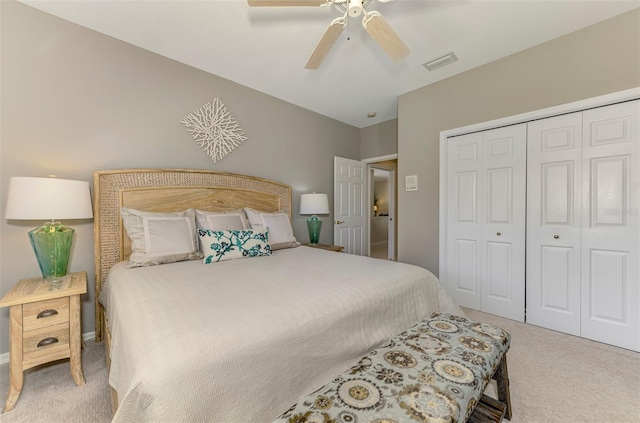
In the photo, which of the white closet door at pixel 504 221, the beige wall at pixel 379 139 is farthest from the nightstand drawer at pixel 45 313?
the beige wall at pixel 379 139

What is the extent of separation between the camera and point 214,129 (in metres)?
2.80

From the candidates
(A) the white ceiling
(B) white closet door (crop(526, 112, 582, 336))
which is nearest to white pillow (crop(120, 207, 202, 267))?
(A) the white ceiling

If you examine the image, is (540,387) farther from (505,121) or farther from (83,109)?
(83,109)

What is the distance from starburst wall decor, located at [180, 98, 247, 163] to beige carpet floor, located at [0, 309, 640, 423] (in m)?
2.05

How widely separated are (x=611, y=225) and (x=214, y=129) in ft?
12.4

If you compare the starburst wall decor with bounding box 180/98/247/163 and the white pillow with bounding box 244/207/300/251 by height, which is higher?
the starburst wall decor with bounding box 180/98/247/163

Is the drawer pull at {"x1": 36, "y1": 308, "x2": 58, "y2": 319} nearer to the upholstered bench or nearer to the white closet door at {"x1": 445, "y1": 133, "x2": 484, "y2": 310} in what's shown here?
the upholstered bench

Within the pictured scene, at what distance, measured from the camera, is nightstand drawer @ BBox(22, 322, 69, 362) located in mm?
1507

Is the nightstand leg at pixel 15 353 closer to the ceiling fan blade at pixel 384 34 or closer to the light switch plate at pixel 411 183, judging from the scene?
the ceiling fan blade at pixel 384 34

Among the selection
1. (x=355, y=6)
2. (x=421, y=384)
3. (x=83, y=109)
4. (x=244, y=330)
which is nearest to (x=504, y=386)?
(x=421, y=384)

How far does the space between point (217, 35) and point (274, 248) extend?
201cm

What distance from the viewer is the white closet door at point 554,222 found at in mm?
2232

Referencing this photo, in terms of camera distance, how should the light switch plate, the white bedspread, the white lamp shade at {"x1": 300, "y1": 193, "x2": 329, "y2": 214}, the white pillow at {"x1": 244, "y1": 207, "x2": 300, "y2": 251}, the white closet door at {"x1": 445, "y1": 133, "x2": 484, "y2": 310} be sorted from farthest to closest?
the white lamp shade at {"x1": 300, "y1": 193, "x2": 329, "y2": 214} < the light switch plate < the white closet door at {"x1": 445, "y1": 133, "x2": 484, "y2": 310} < the white pillow at {"x1": 244, "y1": 207, "x2": 300, "y2": 251} < the white bedspread

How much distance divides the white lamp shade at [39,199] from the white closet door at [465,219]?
3487mm
